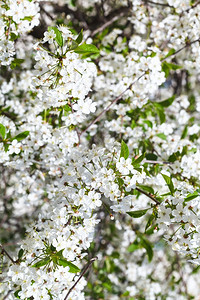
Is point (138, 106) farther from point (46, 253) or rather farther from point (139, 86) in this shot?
point (46, 253)

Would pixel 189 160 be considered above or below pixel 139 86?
below

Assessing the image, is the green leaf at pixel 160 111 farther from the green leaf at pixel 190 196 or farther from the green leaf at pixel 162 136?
the green leaf at pixel 190 196

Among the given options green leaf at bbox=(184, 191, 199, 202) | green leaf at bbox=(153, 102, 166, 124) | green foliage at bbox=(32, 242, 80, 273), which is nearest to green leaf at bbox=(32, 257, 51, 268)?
green foliage at bbox=(32, 242, 80, 273)

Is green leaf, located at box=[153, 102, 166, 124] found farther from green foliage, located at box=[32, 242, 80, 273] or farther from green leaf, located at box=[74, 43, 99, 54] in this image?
green foliage, located at box=[32, 242, 80, 273]

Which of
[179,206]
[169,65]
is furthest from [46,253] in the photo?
[169,65]

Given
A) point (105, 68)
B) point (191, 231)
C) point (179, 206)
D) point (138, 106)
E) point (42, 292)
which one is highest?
point (105, 68)

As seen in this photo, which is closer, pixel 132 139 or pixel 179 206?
pixel 179 206

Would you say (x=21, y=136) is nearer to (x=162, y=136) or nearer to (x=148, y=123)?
(x=148, y=123)

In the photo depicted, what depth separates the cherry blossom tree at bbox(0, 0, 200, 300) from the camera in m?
1.75

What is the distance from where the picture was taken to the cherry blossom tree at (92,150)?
1753mm

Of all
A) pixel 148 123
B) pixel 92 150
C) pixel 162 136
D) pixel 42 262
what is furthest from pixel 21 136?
pixel 162 136

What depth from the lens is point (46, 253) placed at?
1752 millimetres

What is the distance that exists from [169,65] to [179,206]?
51.1 inches

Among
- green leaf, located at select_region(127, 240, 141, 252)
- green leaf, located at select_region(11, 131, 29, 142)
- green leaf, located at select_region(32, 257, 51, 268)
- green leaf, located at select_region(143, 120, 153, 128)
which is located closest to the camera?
green leaf, located at select_region(32, 257, 51, 268)
